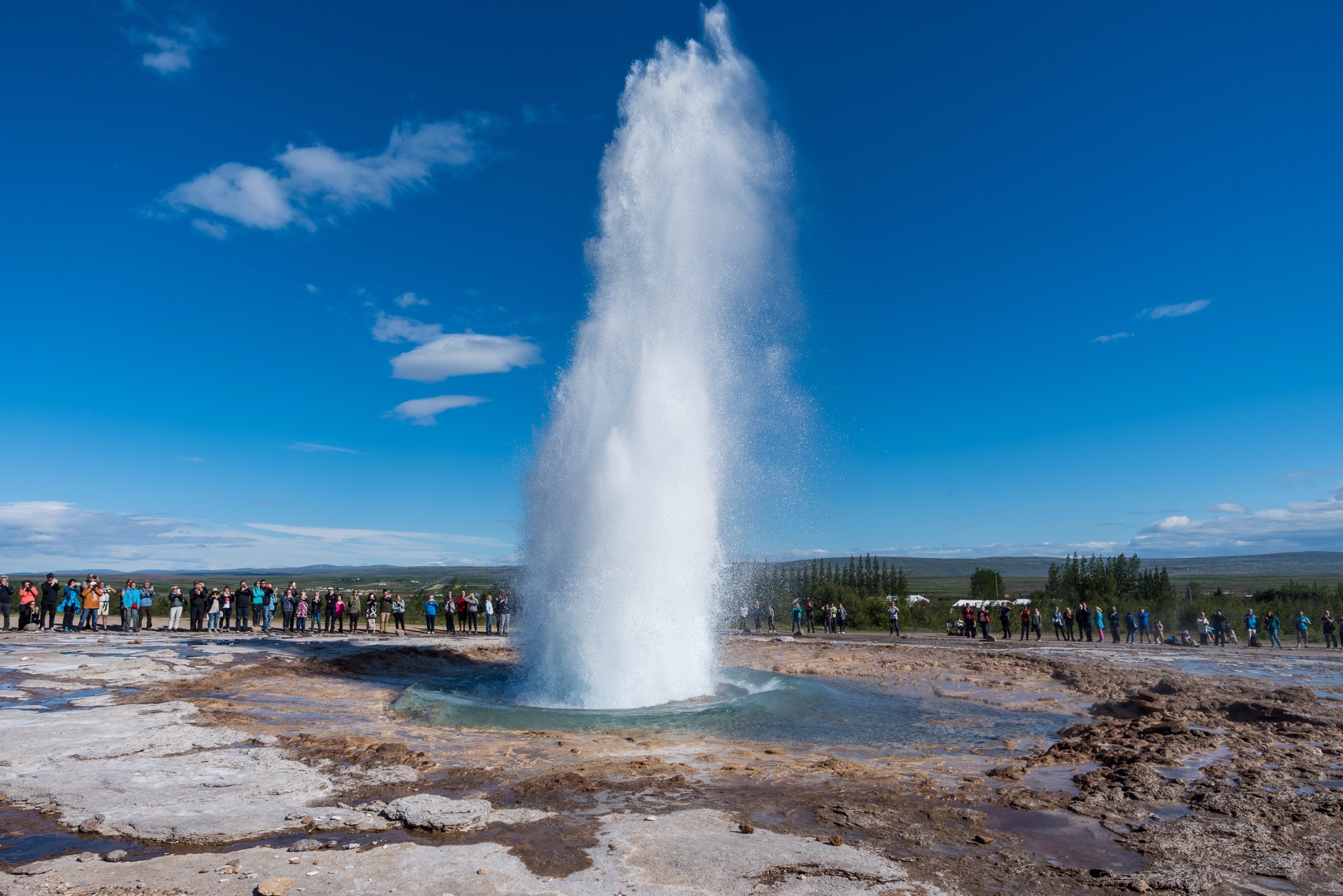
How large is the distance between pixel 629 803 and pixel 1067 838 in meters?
3.93

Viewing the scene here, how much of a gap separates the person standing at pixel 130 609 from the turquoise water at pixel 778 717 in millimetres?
14295

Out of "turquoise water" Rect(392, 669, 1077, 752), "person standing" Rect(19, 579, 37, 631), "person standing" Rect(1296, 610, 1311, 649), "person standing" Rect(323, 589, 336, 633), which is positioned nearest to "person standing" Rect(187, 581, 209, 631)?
"person standing" Rect(323, 589, 336, 633)

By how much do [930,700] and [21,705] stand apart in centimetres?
1614

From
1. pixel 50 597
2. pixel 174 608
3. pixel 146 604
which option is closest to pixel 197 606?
pixel 174 608

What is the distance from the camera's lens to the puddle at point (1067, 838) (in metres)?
5.73

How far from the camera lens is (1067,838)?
629 cm

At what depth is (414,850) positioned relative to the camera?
5547 mm

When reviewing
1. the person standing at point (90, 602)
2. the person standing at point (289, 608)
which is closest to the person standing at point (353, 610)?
the person standing at point (289, 608)

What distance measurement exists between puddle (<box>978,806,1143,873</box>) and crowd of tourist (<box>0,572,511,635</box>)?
23.8 metres

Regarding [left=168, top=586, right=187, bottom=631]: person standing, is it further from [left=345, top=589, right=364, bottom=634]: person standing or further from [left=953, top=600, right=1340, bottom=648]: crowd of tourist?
[left=953, top=600, right=1340, bottom=648]: crowd of tourist

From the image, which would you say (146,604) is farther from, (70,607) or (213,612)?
(70,607)

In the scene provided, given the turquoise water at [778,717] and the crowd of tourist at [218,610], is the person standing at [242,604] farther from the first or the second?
the turquoise water at [778,717]

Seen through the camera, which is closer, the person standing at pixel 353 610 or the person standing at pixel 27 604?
the person standing at pixel 27 604

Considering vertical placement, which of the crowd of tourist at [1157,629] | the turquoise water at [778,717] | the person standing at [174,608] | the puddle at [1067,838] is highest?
the person standing at [174,608]
